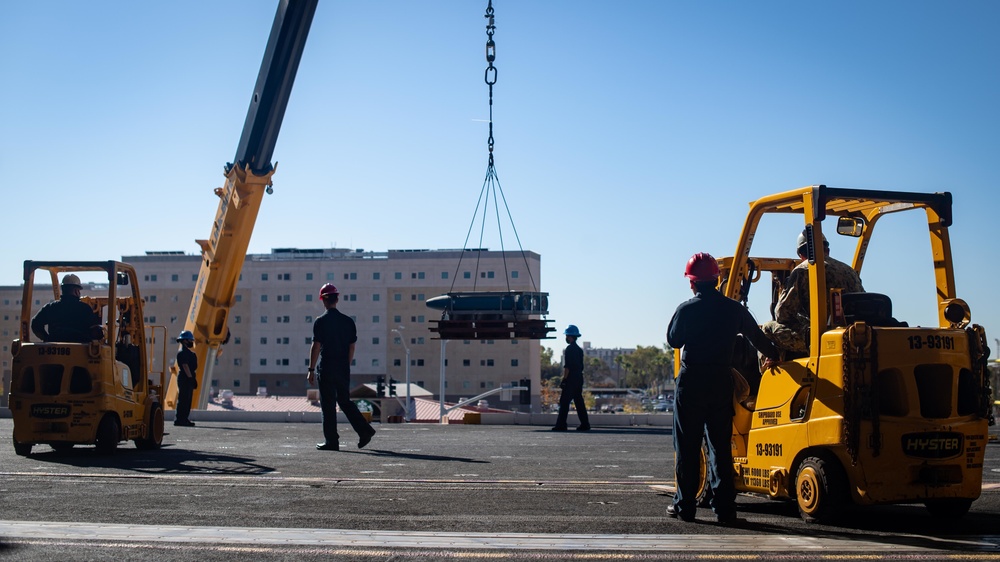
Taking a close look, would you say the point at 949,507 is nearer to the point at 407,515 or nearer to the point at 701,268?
the point at 701,268

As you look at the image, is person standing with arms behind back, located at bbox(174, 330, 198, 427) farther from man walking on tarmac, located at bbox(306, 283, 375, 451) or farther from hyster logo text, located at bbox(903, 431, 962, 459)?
hyster logo text, located at bbox(903, 431, 962, 459)

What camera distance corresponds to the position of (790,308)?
25.0 ft

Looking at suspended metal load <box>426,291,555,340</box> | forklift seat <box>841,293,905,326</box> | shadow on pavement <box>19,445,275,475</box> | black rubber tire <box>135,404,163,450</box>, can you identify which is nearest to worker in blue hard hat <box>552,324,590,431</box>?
suspended metal load <box>426,291,555,340</box>

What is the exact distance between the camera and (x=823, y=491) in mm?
6730

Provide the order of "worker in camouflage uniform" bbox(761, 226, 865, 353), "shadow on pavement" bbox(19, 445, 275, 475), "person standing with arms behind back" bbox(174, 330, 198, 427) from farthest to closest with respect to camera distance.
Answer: "person standing with arms behind back" bbox(174, 330, 198, 427)
"shadow on pavement" bbox(19, 445, 275, 475)
"worker in camouflage uniform" bbox(761, 226, 865, 353)

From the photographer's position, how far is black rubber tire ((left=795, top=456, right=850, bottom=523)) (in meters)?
6.70

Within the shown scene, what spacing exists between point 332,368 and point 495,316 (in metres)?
6.88

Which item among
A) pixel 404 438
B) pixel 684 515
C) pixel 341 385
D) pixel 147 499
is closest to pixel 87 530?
pixel 147 499

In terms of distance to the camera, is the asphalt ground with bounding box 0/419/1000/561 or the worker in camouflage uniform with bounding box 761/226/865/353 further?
the worker in camouflage uniform with bounding box 761/226/865/353

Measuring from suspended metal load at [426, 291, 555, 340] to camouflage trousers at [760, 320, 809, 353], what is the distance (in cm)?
1133

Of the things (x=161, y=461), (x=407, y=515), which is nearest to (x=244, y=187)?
→ (x=161, y=461)

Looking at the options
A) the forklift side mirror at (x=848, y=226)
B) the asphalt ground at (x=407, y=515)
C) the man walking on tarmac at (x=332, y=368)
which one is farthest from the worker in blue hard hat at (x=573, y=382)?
the forklift side mirror at (x=848, y=226)

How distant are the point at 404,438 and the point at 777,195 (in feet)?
31.1

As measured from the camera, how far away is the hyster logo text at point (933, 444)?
670 centimetres
